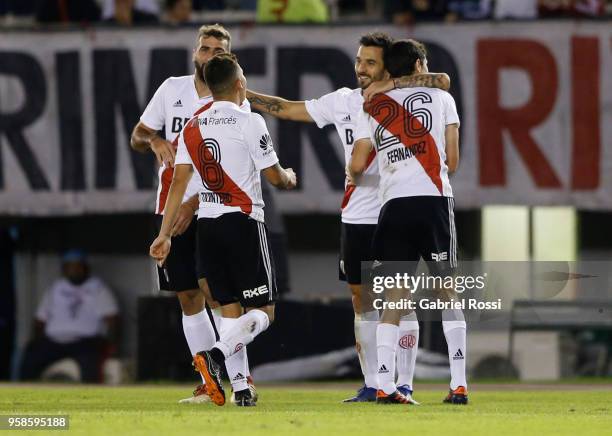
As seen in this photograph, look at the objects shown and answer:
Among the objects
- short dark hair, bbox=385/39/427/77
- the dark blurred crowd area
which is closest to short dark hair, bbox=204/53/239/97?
short dark hair, bbox=385/39/427/77

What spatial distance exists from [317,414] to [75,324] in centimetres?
831

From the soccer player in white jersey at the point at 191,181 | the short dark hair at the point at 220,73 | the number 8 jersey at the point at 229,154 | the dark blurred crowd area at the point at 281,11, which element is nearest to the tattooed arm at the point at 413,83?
the number 8 jersey at the point at 229,154

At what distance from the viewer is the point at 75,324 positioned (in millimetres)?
16906

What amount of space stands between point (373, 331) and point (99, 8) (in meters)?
7.76

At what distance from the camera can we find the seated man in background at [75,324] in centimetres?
1628

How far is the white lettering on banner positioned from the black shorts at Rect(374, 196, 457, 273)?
253 inches

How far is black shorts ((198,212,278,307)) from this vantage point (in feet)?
30.5

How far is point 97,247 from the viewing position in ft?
60.1

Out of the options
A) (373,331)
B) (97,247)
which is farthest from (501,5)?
(373,331)

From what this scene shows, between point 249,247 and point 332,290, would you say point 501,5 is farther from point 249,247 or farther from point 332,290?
point 249,247

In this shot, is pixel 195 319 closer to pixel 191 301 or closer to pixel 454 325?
pixel 191 301

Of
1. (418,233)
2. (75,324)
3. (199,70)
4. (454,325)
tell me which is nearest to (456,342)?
(454,325)

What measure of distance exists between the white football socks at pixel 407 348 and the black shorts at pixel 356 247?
45cm

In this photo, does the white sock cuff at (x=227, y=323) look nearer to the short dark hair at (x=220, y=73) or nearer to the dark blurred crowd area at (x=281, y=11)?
the short dark hair at (x=220, y=73)
